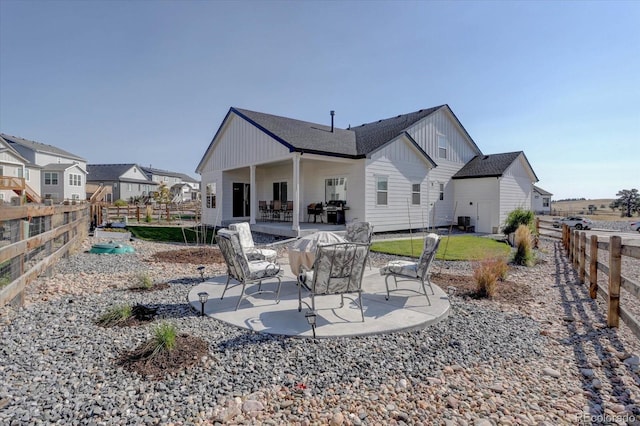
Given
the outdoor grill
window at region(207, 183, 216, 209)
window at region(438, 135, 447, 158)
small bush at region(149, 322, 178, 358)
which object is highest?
window at region(438, 135, 447, 158)

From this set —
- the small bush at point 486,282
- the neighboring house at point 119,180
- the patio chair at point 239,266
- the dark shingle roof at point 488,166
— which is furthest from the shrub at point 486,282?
the neighboring house at point 119,180

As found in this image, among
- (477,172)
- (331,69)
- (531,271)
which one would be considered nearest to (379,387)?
(531,271)

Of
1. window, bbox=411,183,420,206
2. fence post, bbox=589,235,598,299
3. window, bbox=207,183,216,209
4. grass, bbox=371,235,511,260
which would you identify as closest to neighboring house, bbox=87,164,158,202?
window, bbox=207,183,216,209

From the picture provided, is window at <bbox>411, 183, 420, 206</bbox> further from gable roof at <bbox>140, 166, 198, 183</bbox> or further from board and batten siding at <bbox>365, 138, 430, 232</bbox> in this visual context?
gable roof at <bbox>140, 166, 198, 183</bbox>

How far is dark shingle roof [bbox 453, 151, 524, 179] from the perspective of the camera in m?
17.7

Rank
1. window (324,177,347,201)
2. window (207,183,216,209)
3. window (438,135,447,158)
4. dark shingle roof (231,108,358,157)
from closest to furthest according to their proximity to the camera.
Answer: dark shingle roof (231,108,358,157), window (324,177,347,201), window (207,183,216,209), window (438,135,447,158)

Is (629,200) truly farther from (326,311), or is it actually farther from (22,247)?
(22,247)

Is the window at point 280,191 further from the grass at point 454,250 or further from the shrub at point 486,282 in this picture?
the shrub at point 486,282

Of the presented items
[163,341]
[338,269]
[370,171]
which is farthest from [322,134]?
[163,341]

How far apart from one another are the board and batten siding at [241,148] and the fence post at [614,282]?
10.2 metres

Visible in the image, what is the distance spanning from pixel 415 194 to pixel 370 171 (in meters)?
3.36

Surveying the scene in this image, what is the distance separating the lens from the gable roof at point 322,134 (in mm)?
13234

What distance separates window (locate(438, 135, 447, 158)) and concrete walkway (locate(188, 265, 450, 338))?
14.8m

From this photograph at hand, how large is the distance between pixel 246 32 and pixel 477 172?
1431cm
